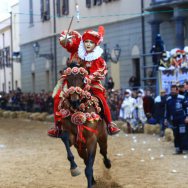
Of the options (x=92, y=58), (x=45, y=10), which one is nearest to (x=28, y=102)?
(x=45, y=10)

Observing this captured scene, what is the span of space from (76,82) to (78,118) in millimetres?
565

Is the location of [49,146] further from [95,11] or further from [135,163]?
[95,11]

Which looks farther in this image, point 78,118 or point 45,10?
point 45,10

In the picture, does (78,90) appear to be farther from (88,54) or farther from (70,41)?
(70,41)

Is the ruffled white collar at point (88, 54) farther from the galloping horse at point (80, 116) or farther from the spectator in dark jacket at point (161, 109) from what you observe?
the spectator in dark jacket at point (161, 109)

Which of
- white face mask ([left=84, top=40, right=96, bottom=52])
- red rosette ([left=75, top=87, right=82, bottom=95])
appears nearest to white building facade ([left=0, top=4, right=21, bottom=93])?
white face mask ([left=84, top=40, right=96, bottom=52])

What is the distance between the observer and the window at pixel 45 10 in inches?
1935

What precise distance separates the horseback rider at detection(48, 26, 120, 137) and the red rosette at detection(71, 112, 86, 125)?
0.72m

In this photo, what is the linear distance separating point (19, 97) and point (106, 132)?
118 ft

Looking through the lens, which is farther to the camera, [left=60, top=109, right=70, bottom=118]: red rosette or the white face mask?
the white face mask

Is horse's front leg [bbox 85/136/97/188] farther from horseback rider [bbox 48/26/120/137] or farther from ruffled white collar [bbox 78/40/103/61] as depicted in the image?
ruffled white collar [bbox 78/40/103/61]

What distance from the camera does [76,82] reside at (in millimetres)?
11062

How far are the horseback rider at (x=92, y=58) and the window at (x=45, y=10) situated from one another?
121 feet

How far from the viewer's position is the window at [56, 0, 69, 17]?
45922mm
